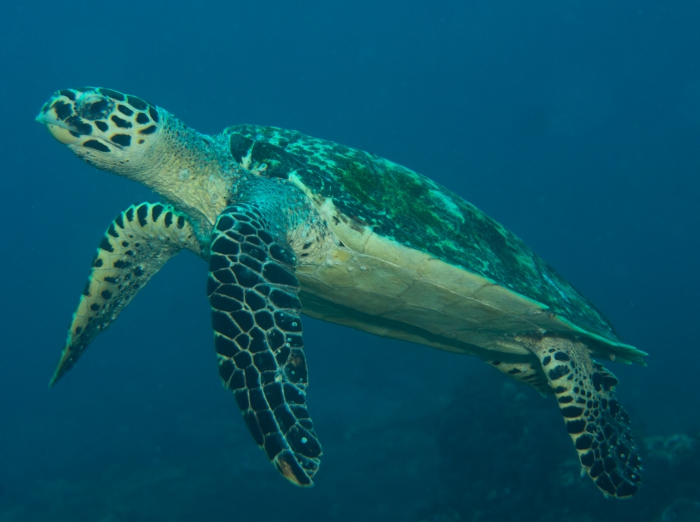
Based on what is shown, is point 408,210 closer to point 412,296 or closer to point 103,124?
point 412,296

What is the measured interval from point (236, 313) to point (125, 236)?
2403mm

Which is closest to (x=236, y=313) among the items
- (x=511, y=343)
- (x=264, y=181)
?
(x=264, y=181)

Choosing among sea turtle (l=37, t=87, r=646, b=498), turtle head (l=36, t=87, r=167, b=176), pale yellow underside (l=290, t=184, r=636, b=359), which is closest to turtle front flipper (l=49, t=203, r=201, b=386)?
sea turtle (l=37, t=87, r=646, b=498)

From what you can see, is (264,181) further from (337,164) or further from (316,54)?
(316,54)

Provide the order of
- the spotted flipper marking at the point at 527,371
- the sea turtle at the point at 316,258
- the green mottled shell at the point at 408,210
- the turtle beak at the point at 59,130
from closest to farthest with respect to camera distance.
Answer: the sea turtle at the point at 316,258 → the turtle beak at the point at 59,130 → the green mottled shell at the point at 408,210 → the spotted flipper marking at the point at 527,371

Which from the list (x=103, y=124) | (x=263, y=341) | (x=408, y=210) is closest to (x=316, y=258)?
(x=408, y=210)

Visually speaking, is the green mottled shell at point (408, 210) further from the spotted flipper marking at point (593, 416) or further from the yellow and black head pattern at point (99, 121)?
the yellow and black head pattern at point (99, 121)

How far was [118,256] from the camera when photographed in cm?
422

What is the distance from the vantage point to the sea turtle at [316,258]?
263 centimetres

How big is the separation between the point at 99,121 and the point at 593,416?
5064mm

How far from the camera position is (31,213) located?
58625 mm

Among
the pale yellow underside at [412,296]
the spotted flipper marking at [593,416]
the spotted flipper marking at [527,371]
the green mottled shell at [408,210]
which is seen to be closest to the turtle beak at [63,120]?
the green mottled shell at [408,210]

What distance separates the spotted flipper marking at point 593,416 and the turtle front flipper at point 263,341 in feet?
9.45

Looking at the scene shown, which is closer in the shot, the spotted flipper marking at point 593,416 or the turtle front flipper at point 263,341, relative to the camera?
the turtle front flipper at point 263,341
